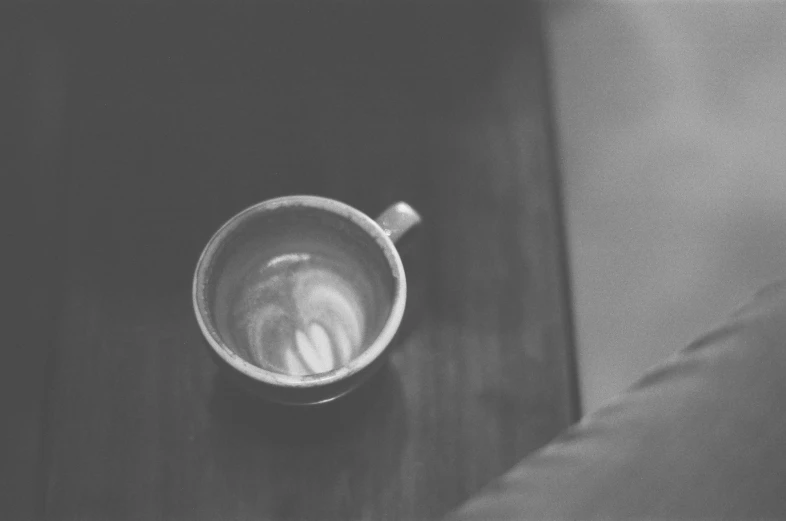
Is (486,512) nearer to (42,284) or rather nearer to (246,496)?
(246,496)

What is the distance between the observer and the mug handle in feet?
1.18

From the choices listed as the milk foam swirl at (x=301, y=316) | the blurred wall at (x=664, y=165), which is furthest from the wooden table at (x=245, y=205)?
the blurred wall at (x=664, y=165)

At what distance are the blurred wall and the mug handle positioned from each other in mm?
293

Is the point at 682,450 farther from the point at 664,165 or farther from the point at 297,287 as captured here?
the point at 664,165

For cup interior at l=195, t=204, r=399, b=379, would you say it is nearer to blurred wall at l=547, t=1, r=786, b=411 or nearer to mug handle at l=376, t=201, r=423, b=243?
mug handle at l=376, t=201, r=423, b=243

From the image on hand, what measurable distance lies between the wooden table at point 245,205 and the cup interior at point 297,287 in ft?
0.11

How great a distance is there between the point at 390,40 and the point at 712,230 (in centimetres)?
37

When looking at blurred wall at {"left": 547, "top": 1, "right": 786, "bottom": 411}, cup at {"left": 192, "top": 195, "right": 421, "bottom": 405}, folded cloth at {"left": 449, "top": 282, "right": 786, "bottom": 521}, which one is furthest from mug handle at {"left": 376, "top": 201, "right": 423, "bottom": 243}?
blurred wall at {"left": 547, "top": 1, "right": 786, "bottom": 411}

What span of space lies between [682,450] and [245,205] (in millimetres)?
265

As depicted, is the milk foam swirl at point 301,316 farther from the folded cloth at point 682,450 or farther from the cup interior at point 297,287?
the folded cloth at point 682,450

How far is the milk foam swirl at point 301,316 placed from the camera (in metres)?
0.37

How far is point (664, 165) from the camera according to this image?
683 mm

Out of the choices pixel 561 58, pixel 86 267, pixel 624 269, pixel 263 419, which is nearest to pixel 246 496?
pixel 263 419

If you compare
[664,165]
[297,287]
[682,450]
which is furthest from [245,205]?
[664,165]
